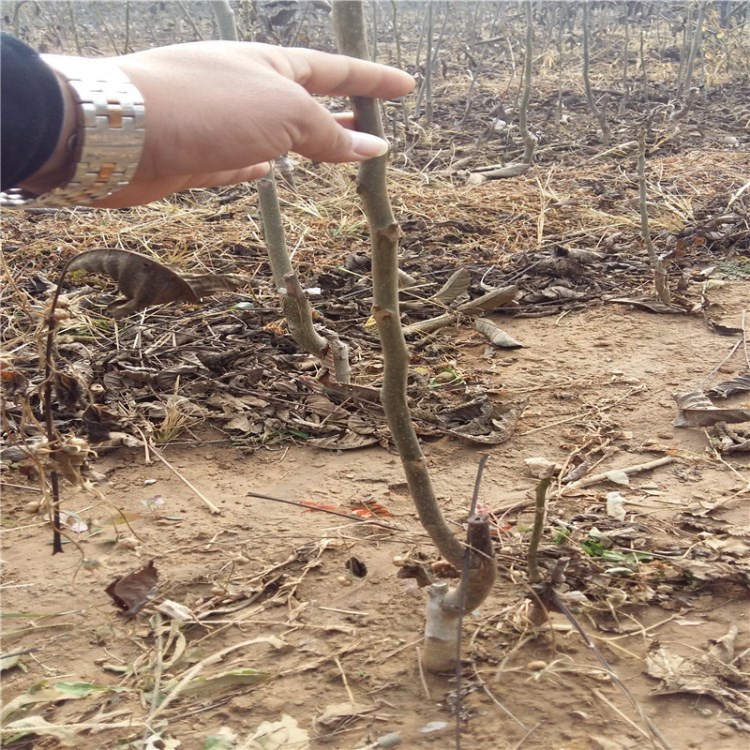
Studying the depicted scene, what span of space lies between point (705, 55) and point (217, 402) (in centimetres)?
854

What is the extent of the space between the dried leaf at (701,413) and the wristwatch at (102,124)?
2.01m

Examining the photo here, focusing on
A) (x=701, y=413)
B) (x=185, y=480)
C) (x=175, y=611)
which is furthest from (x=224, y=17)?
(x=701, y=413)

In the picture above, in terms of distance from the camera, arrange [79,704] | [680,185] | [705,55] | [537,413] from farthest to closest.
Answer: [705,55], [680,185], [537,413], [79,704]

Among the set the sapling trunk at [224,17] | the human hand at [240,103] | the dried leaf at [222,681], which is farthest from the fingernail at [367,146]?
the sapling trunk at [224,17]

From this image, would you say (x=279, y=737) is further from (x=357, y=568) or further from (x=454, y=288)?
(x=454, y=288)

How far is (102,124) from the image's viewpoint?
3.57 ft

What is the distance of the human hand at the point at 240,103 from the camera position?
1.12 m

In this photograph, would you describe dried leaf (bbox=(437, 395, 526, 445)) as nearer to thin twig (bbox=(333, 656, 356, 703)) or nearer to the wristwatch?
thin twig (bbox=(333, 656, 356, 703))

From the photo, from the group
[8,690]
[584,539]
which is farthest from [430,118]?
[8,690]

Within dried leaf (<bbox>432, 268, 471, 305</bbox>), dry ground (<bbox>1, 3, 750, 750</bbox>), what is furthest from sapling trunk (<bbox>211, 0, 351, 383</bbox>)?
dried leaf (<bbox>432, 268, 471, 305</bbox>)

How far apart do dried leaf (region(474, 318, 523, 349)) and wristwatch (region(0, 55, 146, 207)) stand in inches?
87.0

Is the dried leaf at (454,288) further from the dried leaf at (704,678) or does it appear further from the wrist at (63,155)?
the wrist at (63,155)

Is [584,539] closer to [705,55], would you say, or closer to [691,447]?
[691,447]

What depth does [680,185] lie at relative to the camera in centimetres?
527
